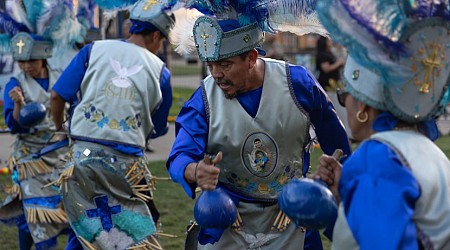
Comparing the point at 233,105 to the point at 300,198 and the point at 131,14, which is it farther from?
the point at 131,14

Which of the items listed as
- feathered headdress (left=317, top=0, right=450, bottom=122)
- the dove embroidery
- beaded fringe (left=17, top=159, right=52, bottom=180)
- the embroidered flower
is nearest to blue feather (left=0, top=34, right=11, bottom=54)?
beaded fringe (left=17, top=159, right=52, bottom=180)

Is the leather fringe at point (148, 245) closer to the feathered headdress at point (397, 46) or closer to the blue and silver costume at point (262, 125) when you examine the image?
the blue and silver costume at point (262, 125)

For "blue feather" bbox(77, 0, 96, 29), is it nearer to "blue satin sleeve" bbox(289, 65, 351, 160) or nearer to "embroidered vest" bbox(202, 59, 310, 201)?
"embroidered vest" bbox(202, 59, 310, 201)

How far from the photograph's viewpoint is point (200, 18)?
3.90 meters

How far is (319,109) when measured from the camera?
3982 mm

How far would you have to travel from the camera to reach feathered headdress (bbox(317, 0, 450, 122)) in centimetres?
277

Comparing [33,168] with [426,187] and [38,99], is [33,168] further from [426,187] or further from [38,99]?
[426,187]

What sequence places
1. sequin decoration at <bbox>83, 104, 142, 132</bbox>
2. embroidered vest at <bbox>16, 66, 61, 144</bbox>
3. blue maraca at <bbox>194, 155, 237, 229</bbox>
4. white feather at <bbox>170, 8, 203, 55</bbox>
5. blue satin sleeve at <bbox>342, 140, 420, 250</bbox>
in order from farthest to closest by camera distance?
embroidered vest at <bbox>16, 66, 61, 144</bbox>
sequin decoration at <bbox>83, 104, 142, 132</bbox>
white feather at <bbox>170, 8, 203, 55</bbox>
blue maraca at <bbox>194, 155, 237, 229</bbox>
blue satin sleeve at <bbox>342, 140, 420, 250</bbox>

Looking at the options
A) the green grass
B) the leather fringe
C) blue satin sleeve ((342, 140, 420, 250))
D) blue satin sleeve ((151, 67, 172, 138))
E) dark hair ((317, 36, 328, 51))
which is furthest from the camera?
dark hair ((317, 36, 328, 51))

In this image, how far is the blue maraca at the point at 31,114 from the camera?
19.4 ft

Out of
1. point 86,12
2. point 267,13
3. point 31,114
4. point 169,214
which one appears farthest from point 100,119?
point 169,214

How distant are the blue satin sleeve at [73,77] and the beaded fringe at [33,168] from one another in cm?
117

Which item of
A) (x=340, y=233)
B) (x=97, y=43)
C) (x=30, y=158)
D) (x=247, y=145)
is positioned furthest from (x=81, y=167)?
(x=340, y=233)

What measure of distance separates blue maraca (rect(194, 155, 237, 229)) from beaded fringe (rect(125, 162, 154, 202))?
199cm
